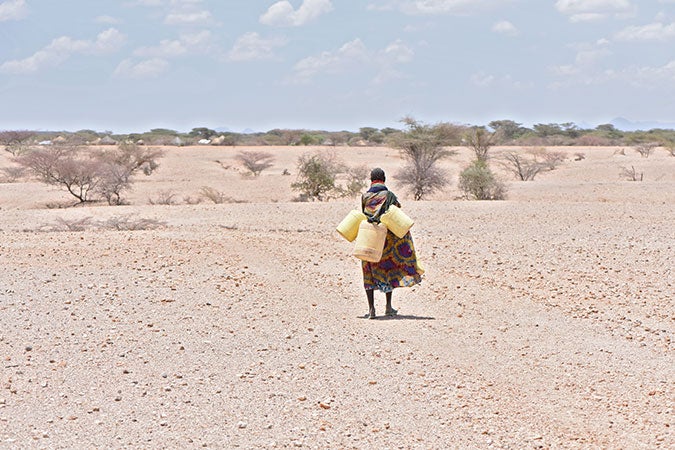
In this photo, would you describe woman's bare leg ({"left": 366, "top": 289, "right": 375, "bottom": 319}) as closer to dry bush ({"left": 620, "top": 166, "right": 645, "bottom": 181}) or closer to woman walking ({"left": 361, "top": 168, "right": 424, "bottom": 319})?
woman walking ({"left": 361, "top": 168, "right": 424, "bottom": 319})

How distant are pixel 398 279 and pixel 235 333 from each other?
208cm

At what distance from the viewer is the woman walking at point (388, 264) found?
33.6 ft

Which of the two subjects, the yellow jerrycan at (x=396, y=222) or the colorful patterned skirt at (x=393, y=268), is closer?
the yellow jerrycan at (x=396, y=222)

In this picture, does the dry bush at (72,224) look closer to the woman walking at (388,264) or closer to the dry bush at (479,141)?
the woman walking at (388,264)

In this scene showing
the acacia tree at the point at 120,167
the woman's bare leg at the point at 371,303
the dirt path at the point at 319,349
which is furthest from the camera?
the acacia tree at the point at 120,167

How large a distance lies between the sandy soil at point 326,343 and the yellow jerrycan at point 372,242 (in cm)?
75

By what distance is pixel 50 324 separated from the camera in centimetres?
944

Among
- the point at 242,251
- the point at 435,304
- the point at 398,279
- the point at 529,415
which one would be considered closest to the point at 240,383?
the point at 529,415

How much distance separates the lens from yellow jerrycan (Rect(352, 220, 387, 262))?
392 inches

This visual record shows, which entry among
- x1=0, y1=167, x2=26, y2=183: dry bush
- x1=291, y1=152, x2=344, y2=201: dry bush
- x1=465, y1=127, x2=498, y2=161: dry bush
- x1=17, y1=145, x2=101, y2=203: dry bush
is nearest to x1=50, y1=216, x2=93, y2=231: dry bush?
x1=17, y1=145, x2=101, y2=203: dry bush

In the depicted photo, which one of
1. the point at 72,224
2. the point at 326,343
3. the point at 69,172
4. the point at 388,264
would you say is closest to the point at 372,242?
the point at 388,264

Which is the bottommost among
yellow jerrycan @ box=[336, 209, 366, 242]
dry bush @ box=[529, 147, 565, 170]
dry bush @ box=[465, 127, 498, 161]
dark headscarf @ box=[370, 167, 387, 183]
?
yellow jerrycan @ box=[336, 209, 366, 242]

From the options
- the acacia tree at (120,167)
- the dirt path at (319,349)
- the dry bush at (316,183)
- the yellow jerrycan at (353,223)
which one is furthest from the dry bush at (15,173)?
the yellow jerrycan at (353,223)

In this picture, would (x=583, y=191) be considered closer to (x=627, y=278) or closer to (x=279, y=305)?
(x=627, y=278)
